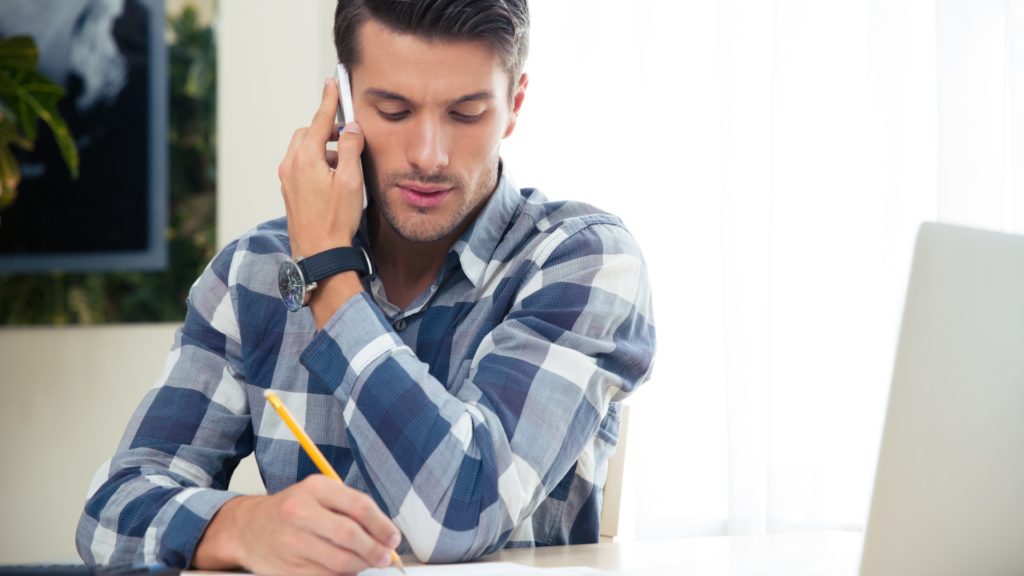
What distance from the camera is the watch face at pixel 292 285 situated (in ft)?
3.76

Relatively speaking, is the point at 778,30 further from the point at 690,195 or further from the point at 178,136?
the point at 178,136

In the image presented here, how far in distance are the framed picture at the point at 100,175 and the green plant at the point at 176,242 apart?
0.02 metres

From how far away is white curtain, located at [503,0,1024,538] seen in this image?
1891mm

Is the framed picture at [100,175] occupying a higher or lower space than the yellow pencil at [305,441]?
higher

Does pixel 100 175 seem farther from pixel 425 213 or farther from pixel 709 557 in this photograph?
pixel 709 557

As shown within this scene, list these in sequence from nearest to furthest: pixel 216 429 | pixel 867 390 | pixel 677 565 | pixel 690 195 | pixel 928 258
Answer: pixel 928 258 < pixel 677 565 < pixel 216 429 < pixel 867 390 < pixel 690 195

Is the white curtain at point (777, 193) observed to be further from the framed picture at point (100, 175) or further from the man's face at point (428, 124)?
the framed picture at point (100, 175)

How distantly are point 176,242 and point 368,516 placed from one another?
1.95 metres

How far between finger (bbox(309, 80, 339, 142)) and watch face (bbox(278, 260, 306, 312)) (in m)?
0.20

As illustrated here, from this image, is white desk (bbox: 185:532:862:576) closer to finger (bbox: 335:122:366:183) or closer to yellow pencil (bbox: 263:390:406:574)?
yellow pencil (bbox: 263:390:406:574)

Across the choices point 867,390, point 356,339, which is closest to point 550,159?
point 867,390

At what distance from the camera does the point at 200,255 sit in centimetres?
263

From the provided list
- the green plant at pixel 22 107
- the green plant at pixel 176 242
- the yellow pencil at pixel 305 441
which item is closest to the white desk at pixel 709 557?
the yellow pencil at pixel 305 441

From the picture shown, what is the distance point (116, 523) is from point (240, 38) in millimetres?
1859
